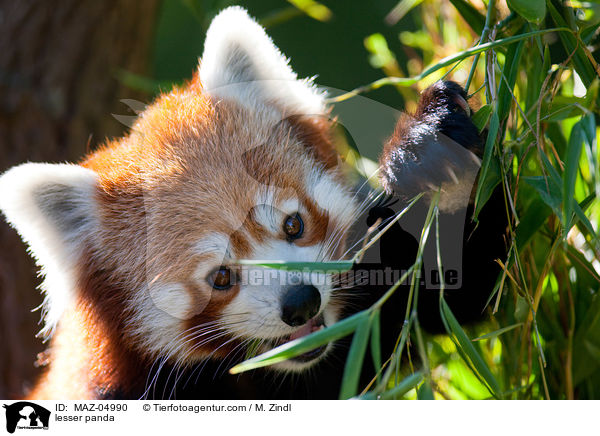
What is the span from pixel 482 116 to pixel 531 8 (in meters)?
0.24

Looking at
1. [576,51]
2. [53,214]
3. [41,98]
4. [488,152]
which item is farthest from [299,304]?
[41,98]

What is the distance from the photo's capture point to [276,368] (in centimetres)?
161

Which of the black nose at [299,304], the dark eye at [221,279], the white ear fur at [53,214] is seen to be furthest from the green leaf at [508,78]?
the white ear fur at [53,214]

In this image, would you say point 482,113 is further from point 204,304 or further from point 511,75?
point 204,304

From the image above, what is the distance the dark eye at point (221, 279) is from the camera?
140cm

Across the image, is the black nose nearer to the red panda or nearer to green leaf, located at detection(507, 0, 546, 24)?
the red panda

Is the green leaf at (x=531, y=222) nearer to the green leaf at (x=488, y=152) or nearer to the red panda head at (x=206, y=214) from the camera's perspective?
the green leaf at (x=488, y=152)

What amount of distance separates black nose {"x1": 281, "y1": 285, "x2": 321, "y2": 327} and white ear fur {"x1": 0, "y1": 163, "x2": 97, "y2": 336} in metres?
0.57

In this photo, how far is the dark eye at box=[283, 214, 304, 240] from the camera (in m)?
1.45

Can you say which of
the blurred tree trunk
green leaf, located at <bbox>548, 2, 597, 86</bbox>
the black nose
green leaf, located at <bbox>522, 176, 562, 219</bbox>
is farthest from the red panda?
the blurred tree trunk

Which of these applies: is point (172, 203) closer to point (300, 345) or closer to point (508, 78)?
point (300, 345)

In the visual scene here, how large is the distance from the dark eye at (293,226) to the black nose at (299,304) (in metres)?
0.16

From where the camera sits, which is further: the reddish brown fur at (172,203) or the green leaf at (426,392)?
the reddish brown fur at (172,203)

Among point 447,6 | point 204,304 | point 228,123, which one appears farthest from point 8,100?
point 447,6
